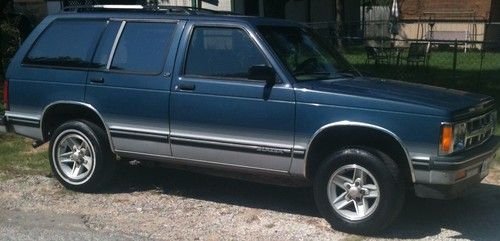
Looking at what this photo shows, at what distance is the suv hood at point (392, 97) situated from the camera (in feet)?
17.0

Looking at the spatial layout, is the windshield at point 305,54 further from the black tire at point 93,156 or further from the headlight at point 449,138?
the black tire at point 93,156

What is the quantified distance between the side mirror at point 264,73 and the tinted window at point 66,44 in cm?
189

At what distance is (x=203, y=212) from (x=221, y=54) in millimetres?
1469

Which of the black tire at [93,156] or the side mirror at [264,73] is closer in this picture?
the side mirror at [264,73]

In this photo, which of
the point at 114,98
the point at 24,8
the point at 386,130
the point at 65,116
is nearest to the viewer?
the point at 386,130

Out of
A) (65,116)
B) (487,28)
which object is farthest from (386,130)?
(487,28)

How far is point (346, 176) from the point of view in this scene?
18.2 feet

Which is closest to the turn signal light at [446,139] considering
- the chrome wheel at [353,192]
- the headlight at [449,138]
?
the headlight at [449,138]

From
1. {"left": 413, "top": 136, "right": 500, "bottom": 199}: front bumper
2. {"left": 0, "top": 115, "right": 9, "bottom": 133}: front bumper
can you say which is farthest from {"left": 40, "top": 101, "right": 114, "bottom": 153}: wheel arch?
{"left": 413, "top": 136, "right": 500, "bottom": 199}: front bumper

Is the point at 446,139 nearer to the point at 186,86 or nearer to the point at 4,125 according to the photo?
the point at 186,86

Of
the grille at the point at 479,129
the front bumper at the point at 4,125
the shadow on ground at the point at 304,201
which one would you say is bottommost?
the shadow on ground at the point at 304,201

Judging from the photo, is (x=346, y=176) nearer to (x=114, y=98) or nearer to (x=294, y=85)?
(x=294, y=85)

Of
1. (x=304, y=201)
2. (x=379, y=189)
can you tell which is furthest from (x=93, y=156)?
(x=379, y=189)

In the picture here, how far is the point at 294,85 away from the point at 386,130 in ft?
2.86
